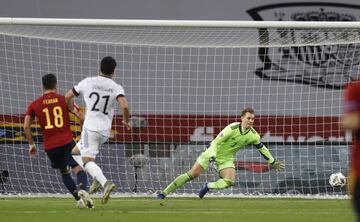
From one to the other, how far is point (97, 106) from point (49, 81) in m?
0.70

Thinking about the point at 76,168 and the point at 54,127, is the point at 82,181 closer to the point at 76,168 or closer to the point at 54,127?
the point at 76,168

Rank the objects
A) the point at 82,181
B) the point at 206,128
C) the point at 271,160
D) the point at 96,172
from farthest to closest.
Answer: the point at 206,128 → the point at 271,160 → the point at 82,181 → the point at 96,172

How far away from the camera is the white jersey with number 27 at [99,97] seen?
12.9 m

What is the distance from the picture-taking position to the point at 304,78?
77.1 feet

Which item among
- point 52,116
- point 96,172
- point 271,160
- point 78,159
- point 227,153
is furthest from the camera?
point 227,153

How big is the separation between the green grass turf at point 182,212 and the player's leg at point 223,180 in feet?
2.31

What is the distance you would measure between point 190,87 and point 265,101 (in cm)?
173

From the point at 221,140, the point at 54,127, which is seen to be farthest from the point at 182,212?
the point at 221,140

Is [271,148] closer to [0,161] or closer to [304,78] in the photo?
[304,78]

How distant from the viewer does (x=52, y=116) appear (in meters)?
13.2

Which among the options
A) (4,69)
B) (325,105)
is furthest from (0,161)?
(325,105)

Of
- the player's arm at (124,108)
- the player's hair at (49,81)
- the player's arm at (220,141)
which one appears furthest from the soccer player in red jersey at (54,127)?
the player's arm at (220,141)

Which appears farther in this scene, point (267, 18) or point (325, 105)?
point (267, 18)

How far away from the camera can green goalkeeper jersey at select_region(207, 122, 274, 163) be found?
55.5 ft
